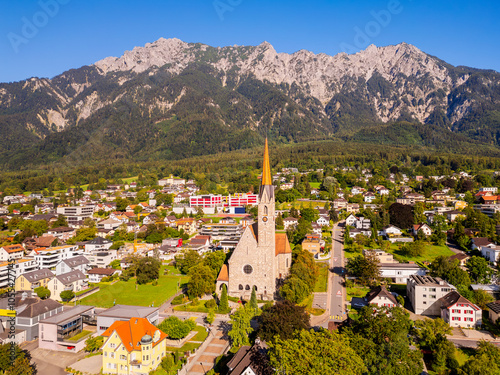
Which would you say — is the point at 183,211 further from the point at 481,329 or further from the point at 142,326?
the point at 481,329

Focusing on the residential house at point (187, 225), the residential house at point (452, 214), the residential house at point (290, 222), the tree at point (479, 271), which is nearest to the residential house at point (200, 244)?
the residential house at point (187, 225)

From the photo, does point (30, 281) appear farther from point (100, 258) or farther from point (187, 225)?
point (187, 225)

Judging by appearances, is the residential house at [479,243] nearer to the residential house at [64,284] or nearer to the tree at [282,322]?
the tree at [282,322]

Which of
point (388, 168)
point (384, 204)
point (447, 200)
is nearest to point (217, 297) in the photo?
point (384, 204)

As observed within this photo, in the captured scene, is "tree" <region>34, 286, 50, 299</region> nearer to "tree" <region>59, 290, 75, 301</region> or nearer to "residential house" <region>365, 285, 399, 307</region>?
"tree" <region>59, 290, 75, 301</region>

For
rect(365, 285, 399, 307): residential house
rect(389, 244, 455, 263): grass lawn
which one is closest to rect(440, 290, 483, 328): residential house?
rect(365, 285, 399, 307): residential house
